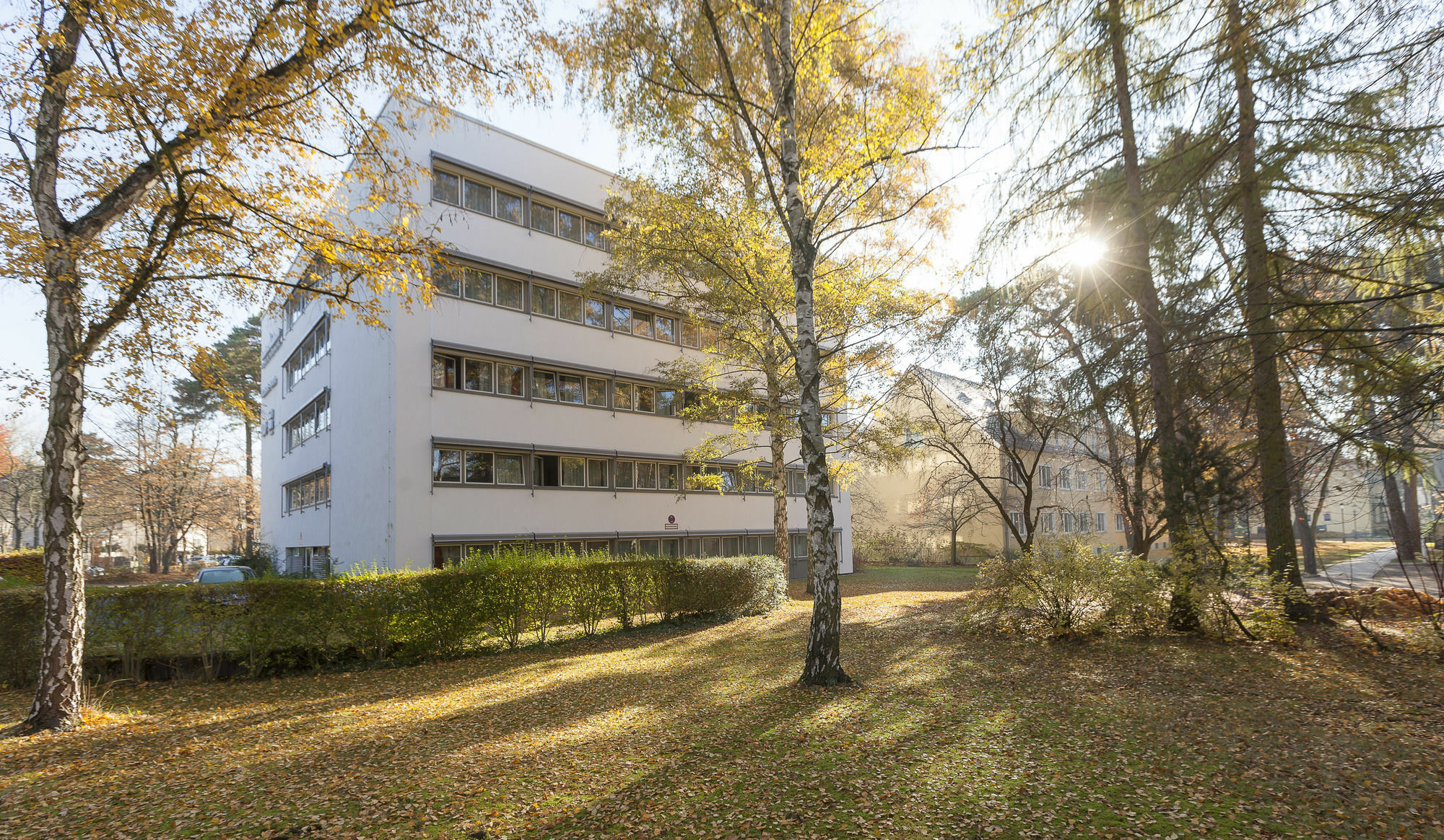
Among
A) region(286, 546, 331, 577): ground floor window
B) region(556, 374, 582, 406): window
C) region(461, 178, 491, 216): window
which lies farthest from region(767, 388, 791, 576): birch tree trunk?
region(286, 546, 331, 577): ground floor window

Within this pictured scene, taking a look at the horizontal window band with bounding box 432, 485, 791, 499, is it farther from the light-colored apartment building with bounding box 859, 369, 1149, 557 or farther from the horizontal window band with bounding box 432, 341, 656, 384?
the light-colored apartment building with bounding box 859, 369, 1149, 557

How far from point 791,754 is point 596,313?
18978 mm

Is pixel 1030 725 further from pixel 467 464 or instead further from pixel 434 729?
pixel 467 464

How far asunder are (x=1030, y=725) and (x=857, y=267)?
12229 mm

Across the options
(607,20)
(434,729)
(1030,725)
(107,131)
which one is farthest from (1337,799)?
(107,131)

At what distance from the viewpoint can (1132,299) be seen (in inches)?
384

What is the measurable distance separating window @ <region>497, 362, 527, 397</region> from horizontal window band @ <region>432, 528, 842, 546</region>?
4.18 m

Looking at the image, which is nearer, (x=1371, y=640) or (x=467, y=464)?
(x=1371, y=640)

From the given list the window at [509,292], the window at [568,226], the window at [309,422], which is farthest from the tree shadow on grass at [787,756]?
the window at [309,422]

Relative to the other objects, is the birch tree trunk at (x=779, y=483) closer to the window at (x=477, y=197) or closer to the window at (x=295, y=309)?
the window at (x=477, y=197)

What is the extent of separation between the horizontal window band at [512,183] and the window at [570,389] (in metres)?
5.34

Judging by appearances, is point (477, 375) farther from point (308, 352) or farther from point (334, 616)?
point (308, 352)

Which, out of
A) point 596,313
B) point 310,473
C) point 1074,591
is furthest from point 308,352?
point 1074,591

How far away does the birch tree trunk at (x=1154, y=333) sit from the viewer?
7.42 meters
